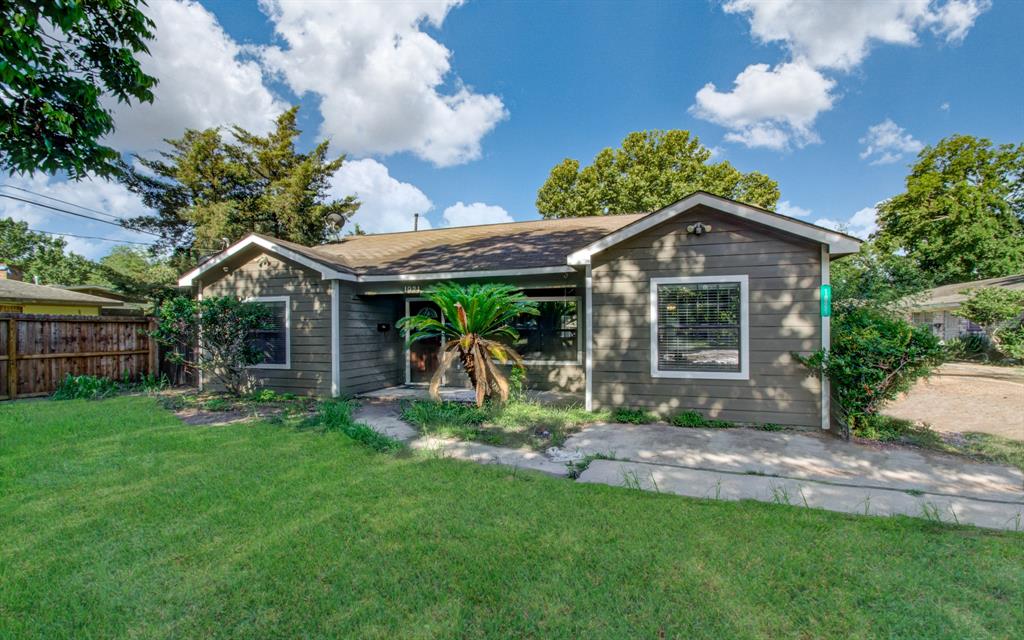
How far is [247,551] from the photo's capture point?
8.64 ft

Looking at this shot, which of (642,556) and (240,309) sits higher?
(240,309)

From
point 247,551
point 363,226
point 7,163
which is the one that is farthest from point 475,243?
point 363,226

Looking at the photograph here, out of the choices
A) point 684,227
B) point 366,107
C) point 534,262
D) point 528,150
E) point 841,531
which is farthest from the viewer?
point 528,150

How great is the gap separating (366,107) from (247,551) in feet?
57.7

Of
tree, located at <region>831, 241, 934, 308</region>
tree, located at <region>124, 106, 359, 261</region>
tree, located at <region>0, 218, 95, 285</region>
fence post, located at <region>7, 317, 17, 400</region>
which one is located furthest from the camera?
tree, located at <region>0, 218, 95, 285</region>

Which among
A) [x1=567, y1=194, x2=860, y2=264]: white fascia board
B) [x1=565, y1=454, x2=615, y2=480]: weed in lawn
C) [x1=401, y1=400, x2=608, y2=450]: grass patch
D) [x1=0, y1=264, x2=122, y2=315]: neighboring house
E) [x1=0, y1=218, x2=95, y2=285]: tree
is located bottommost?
[x1=565, y1=454, x2=615, y2=480]: weed in lawn

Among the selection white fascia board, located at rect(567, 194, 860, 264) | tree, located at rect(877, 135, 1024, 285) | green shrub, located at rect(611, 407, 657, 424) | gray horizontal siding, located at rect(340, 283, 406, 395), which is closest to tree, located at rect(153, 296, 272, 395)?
gray horizontal siding, located at rect(340, 283, 406, 395)

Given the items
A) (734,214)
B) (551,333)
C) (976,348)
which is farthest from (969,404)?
(976,348)

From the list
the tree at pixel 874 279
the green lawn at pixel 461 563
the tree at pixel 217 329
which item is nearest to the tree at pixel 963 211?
the tree at pixel 874 279

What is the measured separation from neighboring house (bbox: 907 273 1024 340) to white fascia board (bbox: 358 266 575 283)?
13215 mm

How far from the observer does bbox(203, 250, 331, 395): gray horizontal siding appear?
836 cm

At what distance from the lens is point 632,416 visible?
6297 millimetres

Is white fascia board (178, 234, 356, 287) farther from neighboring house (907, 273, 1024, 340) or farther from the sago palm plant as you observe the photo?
neighboring house (907, 273, 1024, 340)

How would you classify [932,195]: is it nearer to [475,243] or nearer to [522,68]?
[522,68]
